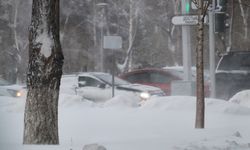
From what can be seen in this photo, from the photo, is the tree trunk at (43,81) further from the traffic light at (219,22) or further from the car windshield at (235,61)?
the car windshield at (235,61)

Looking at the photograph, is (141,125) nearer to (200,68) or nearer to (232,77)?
(200,68)

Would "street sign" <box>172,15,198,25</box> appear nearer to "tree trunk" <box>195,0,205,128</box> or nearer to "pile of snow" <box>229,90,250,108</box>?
"pile of snow" <box>229,90,250,108</box>

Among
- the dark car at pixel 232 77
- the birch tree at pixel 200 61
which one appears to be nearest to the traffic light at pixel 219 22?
the dark car at pixel 232 77

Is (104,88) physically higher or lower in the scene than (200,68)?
lower

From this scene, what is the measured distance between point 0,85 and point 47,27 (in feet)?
41.5

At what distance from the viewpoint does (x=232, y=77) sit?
18.0m

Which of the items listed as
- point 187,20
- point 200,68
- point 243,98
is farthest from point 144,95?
point 200,68

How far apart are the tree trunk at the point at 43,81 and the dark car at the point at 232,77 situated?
1038cm

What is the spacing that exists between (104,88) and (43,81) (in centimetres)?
1014

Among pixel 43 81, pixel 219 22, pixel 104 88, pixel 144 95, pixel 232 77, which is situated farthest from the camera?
pixel 104 88

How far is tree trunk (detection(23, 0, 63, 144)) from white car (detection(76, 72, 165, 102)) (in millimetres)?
9102

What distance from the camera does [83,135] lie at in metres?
9.75

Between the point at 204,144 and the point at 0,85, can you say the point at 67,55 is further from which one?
the point at 204,144

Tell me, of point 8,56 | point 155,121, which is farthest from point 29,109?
point 8,56
